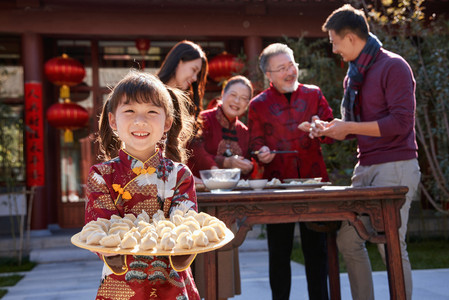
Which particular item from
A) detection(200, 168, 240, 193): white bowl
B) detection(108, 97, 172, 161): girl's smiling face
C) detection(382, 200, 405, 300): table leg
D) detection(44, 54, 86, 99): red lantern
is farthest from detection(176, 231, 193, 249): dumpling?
detection(44, 54, 86, 99): red lantern

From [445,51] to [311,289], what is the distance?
4014 millimetres

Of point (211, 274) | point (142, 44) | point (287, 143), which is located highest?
point (142, 44)

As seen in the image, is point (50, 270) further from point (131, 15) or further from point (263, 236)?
point (131, 15)

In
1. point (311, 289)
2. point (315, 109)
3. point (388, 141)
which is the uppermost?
point (315, 109)

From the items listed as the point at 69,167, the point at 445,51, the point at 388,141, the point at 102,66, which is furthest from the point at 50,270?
the point at 445,51

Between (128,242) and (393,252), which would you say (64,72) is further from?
(128,242)

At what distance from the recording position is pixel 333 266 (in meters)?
2.80

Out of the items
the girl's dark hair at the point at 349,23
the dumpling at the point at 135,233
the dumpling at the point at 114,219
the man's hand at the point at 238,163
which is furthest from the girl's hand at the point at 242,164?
the dumpling at the point at 135,233

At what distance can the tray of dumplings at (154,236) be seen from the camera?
4.35ft

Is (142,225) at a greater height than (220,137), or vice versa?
(220,137)

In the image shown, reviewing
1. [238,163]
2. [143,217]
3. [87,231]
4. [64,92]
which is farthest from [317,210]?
[64,92]

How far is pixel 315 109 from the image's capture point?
2.98 m

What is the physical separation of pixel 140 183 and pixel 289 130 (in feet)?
4.65

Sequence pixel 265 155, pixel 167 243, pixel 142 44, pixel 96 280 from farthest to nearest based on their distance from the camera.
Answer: pixel 142 44, pixel 96 280, pixel 265 155, pixel 167 243
